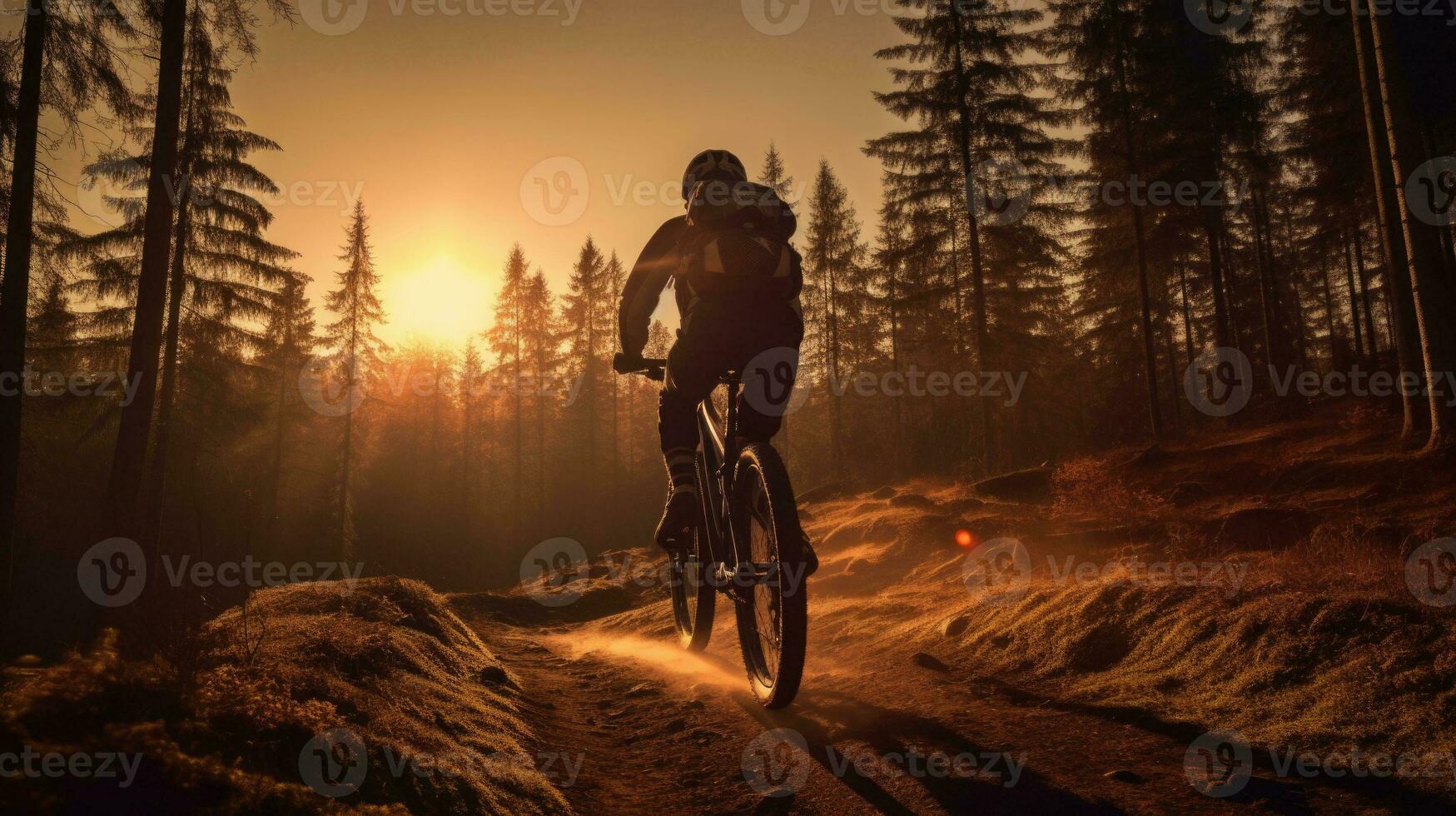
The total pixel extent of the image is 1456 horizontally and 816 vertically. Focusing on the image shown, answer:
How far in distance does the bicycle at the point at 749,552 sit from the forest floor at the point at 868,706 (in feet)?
1.07

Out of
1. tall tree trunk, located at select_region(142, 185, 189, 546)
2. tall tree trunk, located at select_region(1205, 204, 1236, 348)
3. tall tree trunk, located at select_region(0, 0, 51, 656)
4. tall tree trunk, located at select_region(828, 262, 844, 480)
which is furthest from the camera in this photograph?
tall tree trunk, located at select_region(828, 262, 844, 480)

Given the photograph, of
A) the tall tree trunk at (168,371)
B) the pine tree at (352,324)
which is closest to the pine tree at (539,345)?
the pine tree at (352,324)

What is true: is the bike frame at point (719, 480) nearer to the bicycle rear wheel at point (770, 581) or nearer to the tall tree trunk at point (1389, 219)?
the bicycle rear wheel at point (770, 581)

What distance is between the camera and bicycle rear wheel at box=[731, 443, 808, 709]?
3.29 meters

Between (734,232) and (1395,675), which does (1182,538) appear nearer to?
(1395,675)

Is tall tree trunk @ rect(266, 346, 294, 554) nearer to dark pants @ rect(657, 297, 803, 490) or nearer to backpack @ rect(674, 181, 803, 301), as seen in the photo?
dark pants @ rect(657, 297, 803, 490)

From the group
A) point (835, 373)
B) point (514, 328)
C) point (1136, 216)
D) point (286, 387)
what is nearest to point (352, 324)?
point (286, 387)

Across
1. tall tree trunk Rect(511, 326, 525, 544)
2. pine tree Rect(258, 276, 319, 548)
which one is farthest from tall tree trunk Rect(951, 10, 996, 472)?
tall tree trunk Rect(511, 326, 525, 544)

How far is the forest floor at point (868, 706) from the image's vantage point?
1976mm

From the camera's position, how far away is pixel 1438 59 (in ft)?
53.4

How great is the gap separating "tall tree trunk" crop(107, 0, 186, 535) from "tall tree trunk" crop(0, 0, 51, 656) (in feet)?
4.13

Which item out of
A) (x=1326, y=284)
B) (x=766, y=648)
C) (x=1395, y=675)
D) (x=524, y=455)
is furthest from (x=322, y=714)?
(x=1326, y=284)

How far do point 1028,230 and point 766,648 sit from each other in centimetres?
2181

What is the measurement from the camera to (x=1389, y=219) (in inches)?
448
